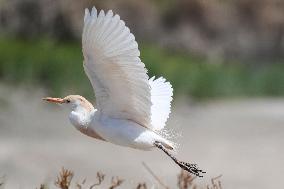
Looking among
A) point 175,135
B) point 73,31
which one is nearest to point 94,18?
point 175,135

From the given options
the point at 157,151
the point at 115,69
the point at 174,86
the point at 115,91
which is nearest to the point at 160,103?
the point at 115,91

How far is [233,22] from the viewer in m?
22.5

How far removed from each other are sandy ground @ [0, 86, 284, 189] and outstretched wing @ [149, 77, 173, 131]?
4.63 meters

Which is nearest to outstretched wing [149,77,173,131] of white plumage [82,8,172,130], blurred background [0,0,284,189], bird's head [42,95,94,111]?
white plumage [82,8,172,130]

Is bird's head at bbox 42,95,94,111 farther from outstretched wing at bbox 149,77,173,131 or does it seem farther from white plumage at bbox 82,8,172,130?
outstretched wing at bbox 149,77,173,131

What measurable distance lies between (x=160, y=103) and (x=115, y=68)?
72 cm

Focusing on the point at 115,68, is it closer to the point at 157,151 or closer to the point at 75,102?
the point at 75,102

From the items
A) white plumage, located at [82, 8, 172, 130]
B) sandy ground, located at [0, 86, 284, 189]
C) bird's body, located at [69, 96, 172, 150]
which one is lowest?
bird's body, located at [69, 96, 172, 150]

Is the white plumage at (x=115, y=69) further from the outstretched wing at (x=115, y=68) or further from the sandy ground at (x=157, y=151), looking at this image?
the sandy ground at (x=157, y=151)

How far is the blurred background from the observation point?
12164mm

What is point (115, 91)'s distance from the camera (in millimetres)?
4676

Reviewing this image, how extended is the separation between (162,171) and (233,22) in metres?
11.2

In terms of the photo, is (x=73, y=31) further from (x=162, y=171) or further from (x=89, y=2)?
(x=162, y=171)

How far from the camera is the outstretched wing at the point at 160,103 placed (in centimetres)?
504
